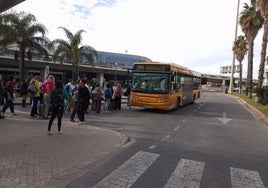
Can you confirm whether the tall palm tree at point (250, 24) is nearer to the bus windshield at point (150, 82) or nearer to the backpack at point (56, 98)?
the bus windshield at point (150, 82)

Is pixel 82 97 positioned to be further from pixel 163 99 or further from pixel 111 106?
pixel 111 106

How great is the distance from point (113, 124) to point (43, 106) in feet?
10.2

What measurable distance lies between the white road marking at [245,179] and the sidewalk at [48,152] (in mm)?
2874

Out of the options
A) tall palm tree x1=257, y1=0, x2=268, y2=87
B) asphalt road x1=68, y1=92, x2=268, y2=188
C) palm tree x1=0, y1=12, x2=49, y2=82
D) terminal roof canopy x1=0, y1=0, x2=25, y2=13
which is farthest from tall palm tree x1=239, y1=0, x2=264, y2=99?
terminal roof canopy x1=0, y1=0, x2=25, y2=13

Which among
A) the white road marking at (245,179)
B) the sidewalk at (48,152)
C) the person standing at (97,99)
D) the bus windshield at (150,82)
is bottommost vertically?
the white road marking at (245,179)

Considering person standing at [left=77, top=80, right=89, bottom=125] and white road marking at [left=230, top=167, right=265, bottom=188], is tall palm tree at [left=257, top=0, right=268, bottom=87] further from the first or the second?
white road marking at [left=230, top=167, right=265, bottom=188]

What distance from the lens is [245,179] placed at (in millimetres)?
6477

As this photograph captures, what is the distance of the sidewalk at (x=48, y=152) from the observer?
18.7 feet

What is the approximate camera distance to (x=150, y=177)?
6.17 metres

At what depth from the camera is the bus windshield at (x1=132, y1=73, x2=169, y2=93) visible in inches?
728

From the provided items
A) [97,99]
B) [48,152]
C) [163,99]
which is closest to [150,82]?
[163,99]

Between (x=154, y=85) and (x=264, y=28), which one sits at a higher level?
(x=264, y=28)

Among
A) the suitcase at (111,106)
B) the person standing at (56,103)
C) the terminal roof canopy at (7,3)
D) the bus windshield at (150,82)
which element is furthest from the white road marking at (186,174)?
the suitcase at (111,106)

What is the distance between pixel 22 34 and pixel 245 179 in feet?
98.1
